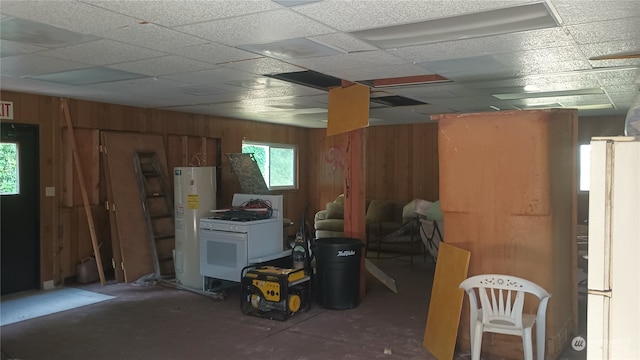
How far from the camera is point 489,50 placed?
3.56 meters

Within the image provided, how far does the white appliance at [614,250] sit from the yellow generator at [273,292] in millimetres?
3504

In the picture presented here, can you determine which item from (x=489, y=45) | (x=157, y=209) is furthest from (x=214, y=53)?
(x=157, y=209)

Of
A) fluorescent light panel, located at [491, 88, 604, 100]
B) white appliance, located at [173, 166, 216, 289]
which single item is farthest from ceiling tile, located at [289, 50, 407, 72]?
fluorescent light panel, located at [491, 88, 604, 100]

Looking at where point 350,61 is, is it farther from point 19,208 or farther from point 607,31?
point 19,208

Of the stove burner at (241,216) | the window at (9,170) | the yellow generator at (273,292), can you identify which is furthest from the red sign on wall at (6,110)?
the yellow generator at (273,292)

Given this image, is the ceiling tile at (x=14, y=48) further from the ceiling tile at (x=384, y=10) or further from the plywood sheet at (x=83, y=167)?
the plywood sheet at (x=83, y=167)

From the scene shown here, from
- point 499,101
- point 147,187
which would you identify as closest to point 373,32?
point 499,101

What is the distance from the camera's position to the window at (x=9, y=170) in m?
5.40

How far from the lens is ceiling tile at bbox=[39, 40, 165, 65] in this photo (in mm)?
3441

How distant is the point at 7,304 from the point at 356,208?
376 centimetres

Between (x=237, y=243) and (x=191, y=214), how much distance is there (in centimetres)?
87

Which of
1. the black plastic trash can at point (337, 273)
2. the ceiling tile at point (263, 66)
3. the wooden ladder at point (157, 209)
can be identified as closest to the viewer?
the ceiling tile at point (263, 66)

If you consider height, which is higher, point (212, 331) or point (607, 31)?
point (607, 31)

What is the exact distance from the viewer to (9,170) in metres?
5.46
